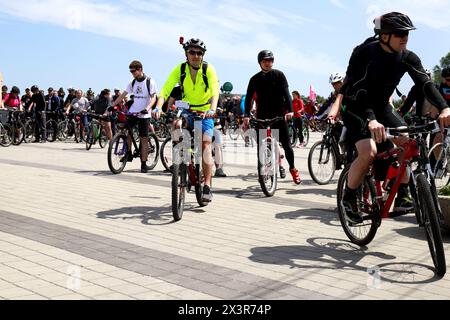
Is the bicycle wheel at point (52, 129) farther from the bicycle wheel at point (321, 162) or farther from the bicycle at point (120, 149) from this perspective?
the bicycle wheel at point (321, 162)

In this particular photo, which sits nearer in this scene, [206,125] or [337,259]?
[337,259]

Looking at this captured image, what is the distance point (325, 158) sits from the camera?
1009 cm

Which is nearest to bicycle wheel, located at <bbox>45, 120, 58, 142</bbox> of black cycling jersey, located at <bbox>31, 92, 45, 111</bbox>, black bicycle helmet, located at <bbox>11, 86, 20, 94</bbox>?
black cycling jersey, located at <bbox>31, 92, 45, 111</bbox>

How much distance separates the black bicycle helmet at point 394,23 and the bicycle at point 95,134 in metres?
14.1

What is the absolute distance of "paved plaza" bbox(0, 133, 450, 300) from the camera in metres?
4.26

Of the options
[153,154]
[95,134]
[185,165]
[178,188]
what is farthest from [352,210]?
[95,134]

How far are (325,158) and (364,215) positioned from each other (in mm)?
4753

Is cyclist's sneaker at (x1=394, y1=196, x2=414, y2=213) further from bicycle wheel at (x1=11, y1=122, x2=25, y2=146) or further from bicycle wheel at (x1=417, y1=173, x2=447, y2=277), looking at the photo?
bicycle wheel at (x1=11, y1=122, x2=25, y2=146)

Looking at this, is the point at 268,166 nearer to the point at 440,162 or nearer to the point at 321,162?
the point at 321,162

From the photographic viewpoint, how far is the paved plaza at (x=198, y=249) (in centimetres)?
426

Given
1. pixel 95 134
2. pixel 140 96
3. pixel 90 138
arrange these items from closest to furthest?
pixel 140 96 → pixel 90 138 → pixel 95 134

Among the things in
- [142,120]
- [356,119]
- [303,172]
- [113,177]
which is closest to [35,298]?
[356,119]

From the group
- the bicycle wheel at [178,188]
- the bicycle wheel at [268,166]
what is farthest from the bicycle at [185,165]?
the bicycle wheel at [268,166]

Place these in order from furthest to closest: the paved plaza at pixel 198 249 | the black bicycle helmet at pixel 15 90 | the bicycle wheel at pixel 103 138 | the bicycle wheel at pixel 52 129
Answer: the bicycle wheel at pixel 52 129 < the black bicycle helmet at pixel 15 90 < the bicycle wheel at pixel 103 138 < the paved plaza at pixel 198 249
